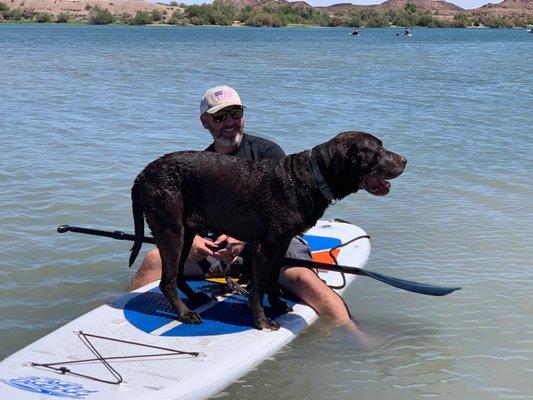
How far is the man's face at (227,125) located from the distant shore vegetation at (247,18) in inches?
4389

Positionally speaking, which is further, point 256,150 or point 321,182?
point 256,150

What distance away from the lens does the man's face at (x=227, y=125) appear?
5793mm

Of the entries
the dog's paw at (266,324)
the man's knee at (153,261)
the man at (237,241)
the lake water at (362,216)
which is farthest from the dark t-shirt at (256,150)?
the lake water at (362,216)

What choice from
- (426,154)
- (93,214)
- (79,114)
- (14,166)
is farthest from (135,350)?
(79,114)

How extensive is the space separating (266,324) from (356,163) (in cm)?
134

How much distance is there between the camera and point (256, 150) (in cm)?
596

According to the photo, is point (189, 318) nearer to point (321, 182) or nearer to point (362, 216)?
point (321, 182)

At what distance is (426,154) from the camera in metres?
13.3

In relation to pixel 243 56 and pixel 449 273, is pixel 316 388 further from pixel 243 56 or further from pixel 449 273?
pixel 243 56

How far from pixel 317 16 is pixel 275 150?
13015 cm

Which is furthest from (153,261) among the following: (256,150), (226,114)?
(226,114)

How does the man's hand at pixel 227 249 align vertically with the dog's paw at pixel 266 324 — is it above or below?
above

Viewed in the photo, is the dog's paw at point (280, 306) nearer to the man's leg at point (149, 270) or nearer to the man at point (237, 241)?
the man at point (237, 241)

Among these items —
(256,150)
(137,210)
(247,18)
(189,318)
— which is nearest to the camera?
(137,210)
